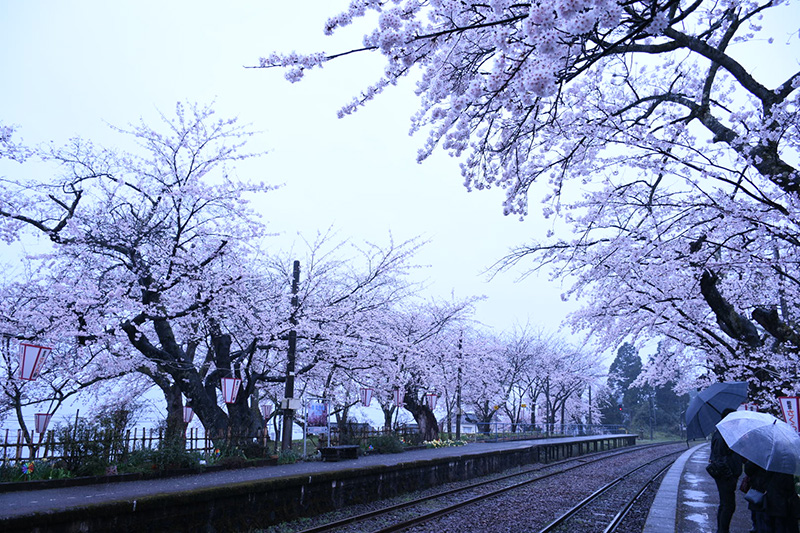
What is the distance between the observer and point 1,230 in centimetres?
1163

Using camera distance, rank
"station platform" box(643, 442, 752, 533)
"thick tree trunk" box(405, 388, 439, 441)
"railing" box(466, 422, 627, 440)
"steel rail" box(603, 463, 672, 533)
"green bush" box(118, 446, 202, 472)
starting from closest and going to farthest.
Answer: "station platform" box(643, 442, 752, 533) → "steel rail" box(603, 463, 672, 533) → "green bush" box(118, 446, 202, 472) → "thick tree trunk" box(405, 388, 439, 441) → "railing" box(466, 422, 627, 440)

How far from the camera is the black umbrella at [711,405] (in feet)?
26.5

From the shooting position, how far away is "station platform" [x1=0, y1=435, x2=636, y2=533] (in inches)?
252

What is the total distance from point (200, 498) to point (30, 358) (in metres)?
4.09

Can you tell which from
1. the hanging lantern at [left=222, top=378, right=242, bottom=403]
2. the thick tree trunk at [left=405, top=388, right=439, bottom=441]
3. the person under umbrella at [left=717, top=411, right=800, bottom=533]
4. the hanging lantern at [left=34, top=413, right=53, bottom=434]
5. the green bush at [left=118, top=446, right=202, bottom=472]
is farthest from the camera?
the thick tree trunk at [left=405, top=388, right=439, bottom=441]

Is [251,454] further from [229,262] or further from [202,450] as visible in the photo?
[229,262]

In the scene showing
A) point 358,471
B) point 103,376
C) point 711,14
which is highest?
point 711,14

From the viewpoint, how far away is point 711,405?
26.7 feet

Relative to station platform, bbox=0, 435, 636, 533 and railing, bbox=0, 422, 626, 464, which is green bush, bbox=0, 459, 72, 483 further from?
station platform, bbox=0, 435, 636, 533

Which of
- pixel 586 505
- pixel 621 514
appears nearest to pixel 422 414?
pixel 586 505

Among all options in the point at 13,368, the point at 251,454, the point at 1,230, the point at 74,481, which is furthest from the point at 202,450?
the point at 13,368

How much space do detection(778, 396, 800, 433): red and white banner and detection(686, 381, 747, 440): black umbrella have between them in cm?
199

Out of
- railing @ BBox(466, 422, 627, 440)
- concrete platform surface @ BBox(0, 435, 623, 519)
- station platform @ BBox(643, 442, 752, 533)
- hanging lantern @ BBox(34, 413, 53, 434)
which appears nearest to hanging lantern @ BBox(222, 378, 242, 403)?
concrete platform surface @ BBox(0, 435, 623, 519)

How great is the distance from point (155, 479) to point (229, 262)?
23.2ft
